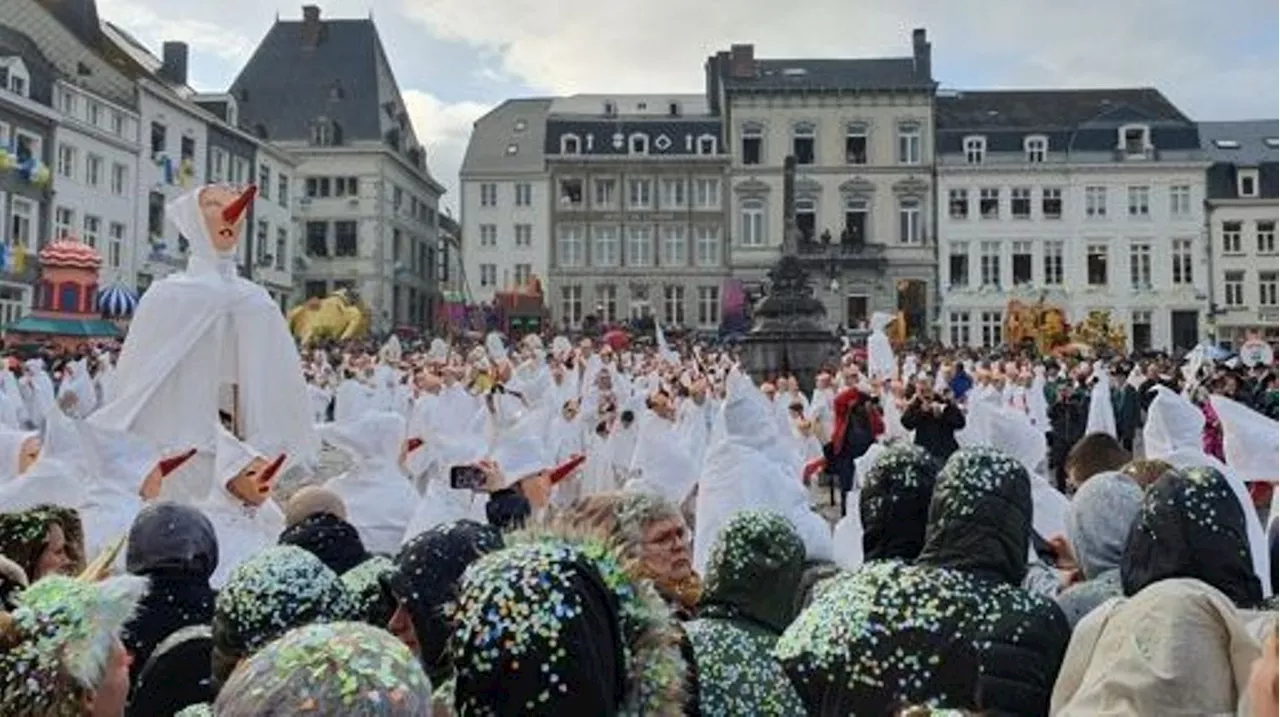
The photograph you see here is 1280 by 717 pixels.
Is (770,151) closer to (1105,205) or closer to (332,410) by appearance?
(1105,205)

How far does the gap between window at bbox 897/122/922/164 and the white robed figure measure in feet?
193

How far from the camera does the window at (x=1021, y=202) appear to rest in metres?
66.4

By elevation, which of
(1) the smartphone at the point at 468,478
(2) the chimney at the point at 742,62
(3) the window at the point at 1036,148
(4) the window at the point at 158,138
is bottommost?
(1) the smartphone at the point at 468,478

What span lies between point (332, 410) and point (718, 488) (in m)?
16.2

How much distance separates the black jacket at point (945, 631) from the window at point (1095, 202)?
67.2 meters

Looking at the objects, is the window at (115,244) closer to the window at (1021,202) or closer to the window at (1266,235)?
the window at (1021,202)

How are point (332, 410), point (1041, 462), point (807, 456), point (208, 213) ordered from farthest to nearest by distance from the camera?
point (332, 410) → point (807, 456) → point (208, 213) → point (1041, 462)

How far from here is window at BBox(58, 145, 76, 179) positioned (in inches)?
1711

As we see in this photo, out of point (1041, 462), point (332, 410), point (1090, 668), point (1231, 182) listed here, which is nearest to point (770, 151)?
point (1231, 182)

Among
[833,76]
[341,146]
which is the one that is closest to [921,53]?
[833,76]

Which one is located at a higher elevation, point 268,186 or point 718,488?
point 268,186

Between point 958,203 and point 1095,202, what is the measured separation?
282 inches

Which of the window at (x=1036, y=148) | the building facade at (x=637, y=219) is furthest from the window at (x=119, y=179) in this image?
the window at (x=1036, y=148)

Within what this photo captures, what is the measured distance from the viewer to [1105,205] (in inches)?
2606
